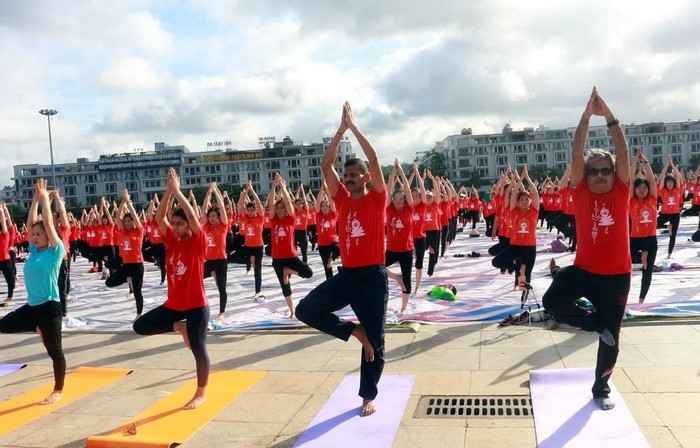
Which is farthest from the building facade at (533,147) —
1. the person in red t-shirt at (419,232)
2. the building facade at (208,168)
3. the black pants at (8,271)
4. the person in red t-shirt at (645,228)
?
the person in red t-shirt at (645,228)

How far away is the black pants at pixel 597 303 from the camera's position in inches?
189

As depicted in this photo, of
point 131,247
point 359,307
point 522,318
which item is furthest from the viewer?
point 131,247

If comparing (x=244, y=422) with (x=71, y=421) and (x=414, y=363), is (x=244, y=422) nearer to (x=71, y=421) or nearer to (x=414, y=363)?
(x=71, y=421)

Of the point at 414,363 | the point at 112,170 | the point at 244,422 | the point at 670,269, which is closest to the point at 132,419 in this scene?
the point at 244,422

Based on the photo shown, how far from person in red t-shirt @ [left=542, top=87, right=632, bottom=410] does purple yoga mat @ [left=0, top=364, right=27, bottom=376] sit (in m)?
6.29

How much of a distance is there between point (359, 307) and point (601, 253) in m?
2.02

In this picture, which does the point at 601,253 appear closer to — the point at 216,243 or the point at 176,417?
the point at 176,417

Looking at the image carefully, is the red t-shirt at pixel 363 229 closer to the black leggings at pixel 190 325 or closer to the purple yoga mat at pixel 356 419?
the purple yoga mat at pixel 356 419

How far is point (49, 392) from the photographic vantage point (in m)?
6.25

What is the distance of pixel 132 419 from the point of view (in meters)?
5.28

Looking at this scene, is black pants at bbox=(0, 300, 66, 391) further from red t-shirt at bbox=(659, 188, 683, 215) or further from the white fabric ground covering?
red t-shirt at bbox=(659, 188, 683, 215)

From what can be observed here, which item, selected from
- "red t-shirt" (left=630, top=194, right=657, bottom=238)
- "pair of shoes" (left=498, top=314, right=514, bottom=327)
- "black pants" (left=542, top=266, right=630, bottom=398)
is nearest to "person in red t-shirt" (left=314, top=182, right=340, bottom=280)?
"pair of shoes" (left=498, top=314, right=514, bottom=327)

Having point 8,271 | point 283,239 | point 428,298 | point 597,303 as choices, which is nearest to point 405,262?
point 428,298

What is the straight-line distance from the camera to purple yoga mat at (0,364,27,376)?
7.17 m
